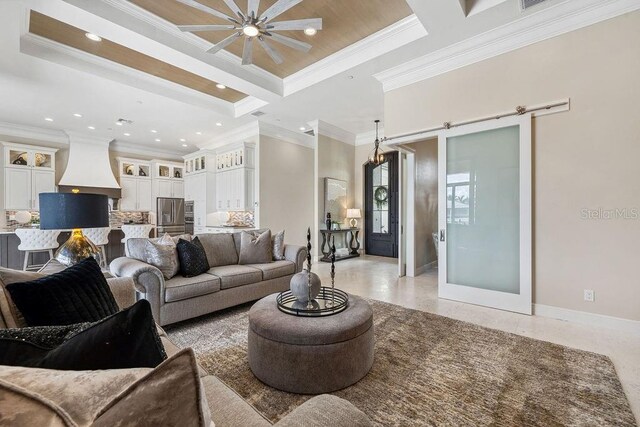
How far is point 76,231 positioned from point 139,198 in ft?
23.0

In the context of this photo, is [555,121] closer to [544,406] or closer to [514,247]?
[514,247]

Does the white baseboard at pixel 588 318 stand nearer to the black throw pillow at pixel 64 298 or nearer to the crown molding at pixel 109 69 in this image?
the black throw pillow at pixel 64 298

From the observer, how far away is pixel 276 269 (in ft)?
12.5

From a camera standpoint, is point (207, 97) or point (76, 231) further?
point (207, 97)

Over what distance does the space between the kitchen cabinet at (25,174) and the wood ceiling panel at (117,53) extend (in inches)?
181

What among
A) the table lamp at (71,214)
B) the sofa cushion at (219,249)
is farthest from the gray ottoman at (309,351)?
the sofa cushion at (219,249)

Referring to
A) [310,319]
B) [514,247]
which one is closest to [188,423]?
[310,319]

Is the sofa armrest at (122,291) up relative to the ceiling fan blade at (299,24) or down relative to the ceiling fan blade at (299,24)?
down

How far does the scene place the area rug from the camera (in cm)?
169

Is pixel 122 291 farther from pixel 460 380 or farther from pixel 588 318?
pixel 588 318

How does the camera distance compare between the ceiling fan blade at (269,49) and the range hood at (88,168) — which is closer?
the ceiling fan blade at (269,49)

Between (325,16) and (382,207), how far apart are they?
5.24 metres

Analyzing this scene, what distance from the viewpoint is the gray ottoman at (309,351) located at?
6.06 feet

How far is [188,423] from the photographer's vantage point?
520 millimetres
